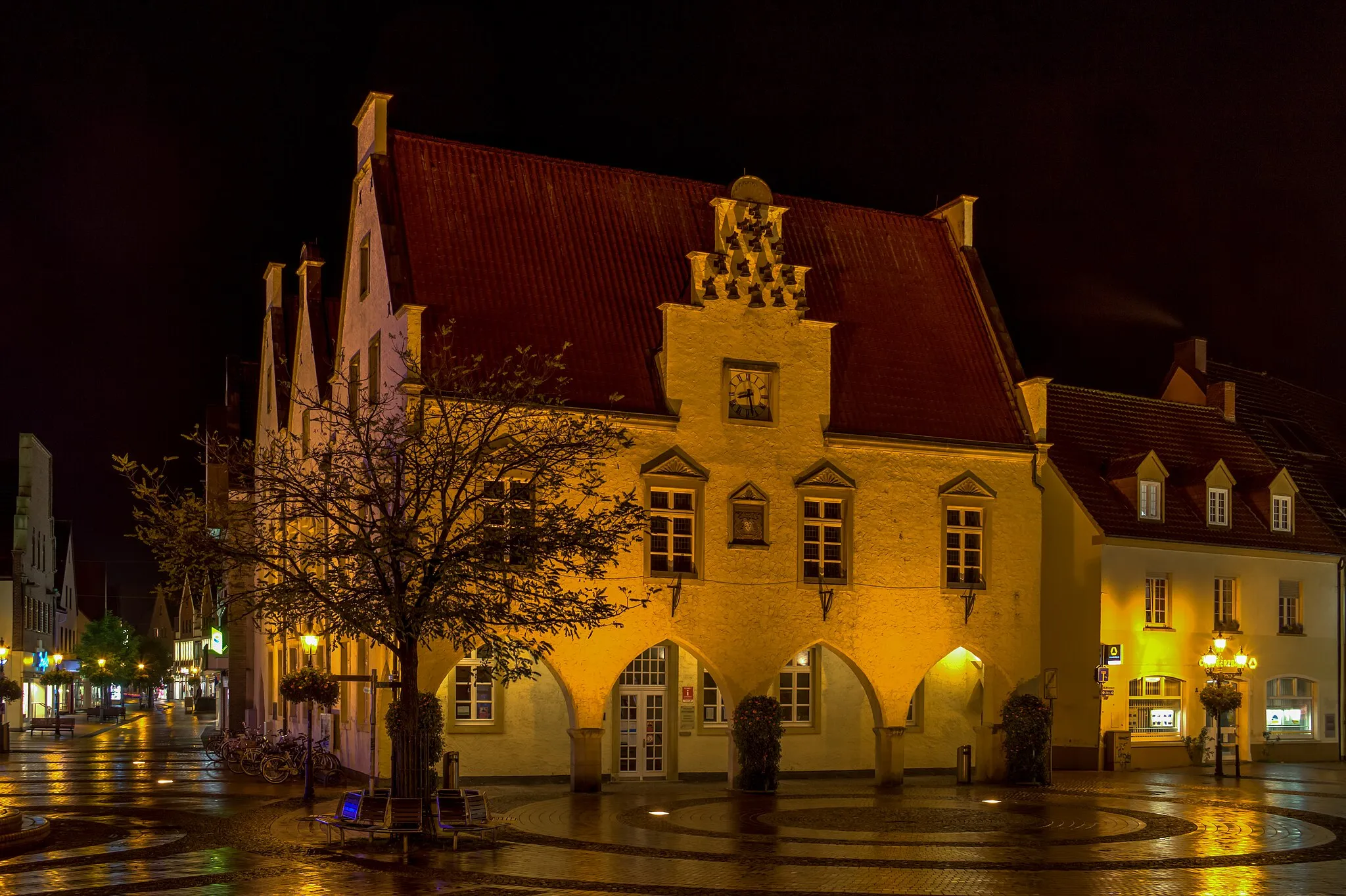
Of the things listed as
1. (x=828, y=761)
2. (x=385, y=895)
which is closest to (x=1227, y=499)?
(x=828, y=761)

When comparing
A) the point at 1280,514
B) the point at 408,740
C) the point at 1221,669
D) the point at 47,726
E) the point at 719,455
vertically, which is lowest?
the point at 47,726

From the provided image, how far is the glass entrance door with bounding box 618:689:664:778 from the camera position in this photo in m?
37.1

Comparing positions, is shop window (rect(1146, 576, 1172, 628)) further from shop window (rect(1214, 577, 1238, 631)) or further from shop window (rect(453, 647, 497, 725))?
shop window (rect(453, 647, 497, 725))

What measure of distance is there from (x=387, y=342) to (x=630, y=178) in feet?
27.4

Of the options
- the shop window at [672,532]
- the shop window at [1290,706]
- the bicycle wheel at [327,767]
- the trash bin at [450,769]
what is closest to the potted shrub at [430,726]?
the trash bin at [450,769]

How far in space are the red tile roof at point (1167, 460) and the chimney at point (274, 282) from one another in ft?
79.8

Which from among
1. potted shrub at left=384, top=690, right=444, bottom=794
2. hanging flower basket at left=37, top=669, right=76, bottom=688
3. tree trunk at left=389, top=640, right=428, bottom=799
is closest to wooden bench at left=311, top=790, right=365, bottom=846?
tree trunk at left=389, top=640, right=428, bottom=799

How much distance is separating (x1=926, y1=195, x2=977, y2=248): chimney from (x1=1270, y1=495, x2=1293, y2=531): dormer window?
12.8 metres

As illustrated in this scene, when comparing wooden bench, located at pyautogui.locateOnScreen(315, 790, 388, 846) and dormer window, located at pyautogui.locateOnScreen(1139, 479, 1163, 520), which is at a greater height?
dormer window, located at pyautogui.locateOnScreen(1139, 479, 1163, 520)

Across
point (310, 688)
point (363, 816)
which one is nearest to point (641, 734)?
point (310, 688)

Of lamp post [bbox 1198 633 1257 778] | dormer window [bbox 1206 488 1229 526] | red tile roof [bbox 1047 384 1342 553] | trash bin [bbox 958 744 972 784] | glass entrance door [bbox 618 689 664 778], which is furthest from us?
dormer window [bbox 1206 488 1229 526]

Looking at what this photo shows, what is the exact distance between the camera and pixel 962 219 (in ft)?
139

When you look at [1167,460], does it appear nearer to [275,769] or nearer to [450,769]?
[450,769]

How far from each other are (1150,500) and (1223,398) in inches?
340
